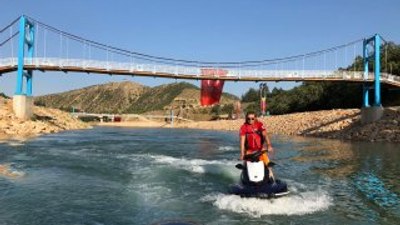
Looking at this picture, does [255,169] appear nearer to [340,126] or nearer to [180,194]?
[180,194]

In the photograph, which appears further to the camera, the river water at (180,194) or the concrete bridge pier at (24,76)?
the concrete bridge pier at (24,76)

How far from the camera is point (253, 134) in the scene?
14781 millimetres

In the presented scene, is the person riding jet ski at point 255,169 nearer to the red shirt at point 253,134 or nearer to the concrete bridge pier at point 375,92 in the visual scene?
the red shirt at point 253,134

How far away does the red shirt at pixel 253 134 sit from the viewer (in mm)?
14781

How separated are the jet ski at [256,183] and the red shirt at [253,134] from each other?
13.0 inches

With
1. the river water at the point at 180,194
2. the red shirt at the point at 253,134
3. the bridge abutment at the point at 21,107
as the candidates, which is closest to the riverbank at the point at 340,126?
the river water at the point at 180,194

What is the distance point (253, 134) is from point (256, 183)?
135cm

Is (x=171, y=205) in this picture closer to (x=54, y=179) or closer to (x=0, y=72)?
(x=54, y=179)

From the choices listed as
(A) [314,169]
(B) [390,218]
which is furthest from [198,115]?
(B) [390,218]

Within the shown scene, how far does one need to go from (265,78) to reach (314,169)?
4956cm

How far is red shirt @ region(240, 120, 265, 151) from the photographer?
14.8 m

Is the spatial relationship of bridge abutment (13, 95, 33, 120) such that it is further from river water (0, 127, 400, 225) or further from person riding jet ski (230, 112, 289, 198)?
person riding jet ski (230, 112, 289, 198)

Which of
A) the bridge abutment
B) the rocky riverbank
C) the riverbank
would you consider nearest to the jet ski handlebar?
the riverbank

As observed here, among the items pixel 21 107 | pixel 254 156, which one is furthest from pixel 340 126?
pixel 254 156
